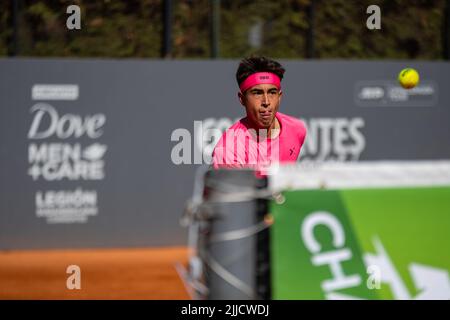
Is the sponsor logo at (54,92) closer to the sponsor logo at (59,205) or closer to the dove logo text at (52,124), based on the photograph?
the dove logo text at (52,124)

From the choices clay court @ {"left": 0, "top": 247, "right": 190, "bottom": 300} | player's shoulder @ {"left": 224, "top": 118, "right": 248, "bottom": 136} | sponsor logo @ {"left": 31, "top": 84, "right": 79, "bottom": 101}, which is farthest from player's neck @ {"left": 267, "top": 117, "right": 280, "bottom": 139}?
sponsor logo @ {"left": 31, "top": 84, "right": 79, "bottom": 101}

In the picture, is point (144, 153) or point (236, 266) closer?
point (236, 266)

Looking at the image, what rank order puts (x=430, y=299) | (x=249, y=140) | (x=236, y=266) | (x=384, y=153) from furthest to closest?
(x=384, y=153)
(x=249, y=140)
(x=430, y=299)
(x=236, y=266)

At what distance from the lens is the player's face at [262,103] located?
463 centimetres

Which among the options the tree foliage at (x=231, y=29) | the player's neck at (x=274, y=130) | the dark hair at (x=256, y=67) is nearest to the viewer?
the dark hair at (x=256, y=67)

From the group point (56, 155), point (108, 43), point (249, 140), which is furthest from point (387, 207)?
point (108, 43)

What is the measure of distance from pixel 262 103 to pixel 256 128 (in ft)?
0.62

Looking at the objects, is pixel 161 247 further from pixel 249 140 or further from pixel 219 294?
pixel 219 294

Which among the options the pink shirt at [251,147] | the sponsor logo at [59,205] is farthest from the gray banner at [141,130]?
the pink shirt at [251,147]

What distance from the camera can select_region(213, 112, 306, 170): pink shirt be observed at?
4.61m

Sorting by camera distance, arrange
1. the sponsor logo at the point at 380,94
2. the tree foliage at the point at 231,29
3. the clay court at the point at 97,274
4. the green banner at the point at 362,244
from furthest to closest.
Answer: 1. the tree foliage at the point at 231,29
2. the sponsor logo at the point at 380,94
3. the clay court at the point at 97,274
4. the green banner at the point at 362,244

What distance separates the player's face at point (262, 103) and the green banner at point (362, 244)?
1309 mm

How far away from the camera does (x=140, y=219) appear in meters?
10.4

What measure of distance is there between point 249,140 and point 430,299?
5.24 feet
